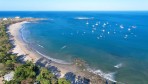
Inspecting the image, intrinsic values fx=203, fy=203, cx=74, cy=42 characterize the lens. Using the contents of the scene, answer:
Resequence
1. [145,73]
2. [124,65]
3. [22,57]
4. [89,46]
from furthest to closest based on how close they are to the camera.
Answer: [89,46]
[22,57]
[124,65]
[145,73]

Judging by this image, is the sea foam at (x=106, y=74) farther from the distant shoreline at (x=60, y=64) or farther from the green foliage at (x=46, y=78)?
the green foliage at (x=46, y=78)

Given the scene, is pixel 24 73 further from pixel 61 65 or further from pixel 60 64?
pixel 60 64

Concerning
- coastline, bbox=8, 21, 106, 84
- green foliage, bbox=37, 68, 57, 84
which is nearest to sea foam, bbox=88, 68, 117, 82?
coastline, bbox=8, 21, 106, 84

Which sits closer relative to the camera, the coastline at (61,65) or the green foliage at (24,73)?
the green foliage at (24,73)

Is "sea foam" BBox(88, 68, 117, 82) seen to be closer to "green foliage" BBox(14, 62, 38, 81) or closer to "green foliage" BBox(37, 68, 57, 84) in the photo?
"green foliage" BBox(37, 68, 57, 84)

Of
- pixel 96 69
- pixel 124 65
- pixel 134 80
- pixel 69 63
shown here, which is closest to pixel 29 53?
pixel 69 63

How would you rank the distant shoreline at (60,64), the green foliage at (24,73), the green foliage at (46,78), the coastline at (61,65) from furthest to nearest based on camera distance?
the distant shoreline at (60,64) < the coastline at (61,65) < the green foliage at (24,73) < the green foliage at (46,78)

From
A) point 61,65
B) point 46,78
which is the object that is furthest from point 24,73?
point 61,65

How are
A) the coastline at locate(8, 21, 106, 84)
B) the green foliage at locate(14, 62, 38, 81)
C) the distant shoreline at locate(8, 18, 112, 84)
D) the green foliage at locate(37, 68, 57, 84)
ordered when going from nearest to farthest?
the green foliage at locate(37, 68, 57, 84), the green foliage at locate(14, 62, 38, 81), the coastline at locate(8, 21, 106, 84), the distant shoreline at locate(8, 18, 112, 84)

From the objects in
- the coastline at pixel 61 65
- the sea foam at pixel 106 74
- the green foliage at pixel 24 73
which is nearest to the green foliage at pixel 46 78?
the green foliage at pixel 24 73

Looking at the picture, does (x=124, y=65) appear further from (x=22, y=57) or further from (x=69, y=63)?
(x=22, y=57)

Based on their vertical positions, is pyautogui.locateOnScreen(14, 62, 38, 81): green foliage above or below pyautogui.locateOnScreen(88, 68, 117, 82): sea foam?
above
